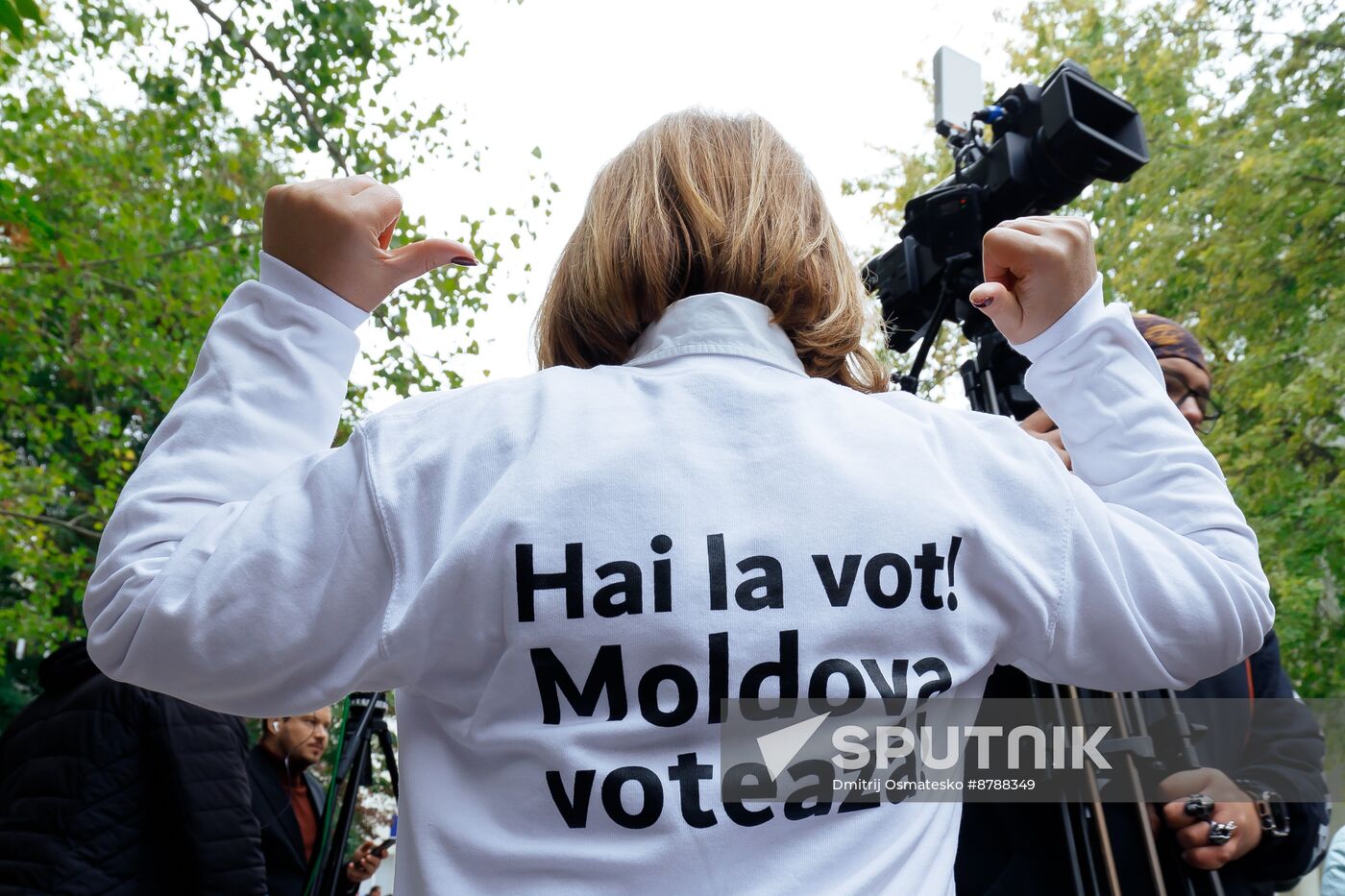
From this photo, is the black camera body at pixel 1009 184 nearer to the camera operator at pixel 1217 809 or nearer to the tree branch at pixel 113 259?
the camera operator at pixel 1217 809

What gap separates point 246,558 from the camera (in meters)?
0.89

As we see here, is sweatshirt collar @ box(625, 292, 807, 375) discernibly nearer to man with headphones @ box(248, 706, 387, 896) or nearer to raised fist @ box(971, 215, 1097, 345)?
raised fist @ box(971, 215, 1097, 345)

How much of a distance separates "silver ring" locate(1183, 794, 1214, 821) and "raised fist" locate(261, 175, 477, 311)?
4.34 feet

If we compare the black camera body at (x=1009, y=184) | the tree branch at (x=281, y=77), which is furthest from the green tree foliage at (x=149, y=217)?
the black camera body at (x=1009, y=184)

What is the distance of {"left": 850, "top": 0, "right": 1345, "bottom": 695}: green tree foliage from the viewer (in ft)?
24.9

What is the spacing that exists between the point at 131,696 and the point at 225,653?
2.07 meters

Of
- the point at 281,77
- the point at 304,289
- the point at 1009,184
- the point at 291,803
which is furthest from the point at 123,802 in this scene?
the point at 281,77

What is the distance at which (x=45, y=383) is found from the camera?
14.5 metres

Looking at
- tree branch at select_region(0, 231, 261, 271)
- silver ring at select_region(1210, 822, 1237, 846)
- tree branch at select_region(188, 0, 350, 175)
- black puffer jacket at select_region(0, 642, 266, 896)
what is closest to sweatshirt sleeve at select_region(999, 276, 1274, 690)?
silver ring at select_region(1210, 822, 1237, 846)

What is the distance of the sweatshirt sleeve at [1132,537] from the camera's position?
1.02 m

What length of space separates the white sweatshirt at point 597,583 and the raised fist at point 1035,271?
0.20 meters

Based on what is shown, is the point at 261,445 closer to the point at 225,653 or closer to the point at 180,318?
the point at 225,653

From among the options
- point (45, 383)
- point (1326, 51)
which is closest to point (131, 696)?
point (1326, 51)

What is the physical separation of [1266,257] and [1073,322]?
7.90 metres
